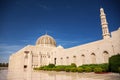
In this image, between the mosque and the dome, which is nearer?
the mosque

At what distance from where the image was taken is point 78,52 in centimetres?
2502

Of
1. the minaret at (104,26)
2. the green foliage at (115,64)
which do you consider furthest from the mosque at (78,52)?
the green foliage at (115,64)

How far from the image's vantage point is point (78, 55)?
25.0 meters

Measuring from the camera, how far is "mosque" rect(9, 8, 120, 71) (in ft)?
58.7

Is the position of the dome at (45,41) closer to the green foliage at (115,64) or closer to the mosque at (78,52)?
the mosque at (78,52)

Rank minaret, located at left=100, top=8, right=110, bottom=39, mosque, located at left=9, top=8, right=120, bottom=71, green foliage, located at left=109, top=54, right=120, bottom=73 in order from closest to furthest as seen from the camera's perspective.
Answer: green foliage, located at left=109, top=54, right=120, bottom=73, mosque, located at left=9, top=8, right=120, bottom=71, minaret, located at left=100, top=8, right=110, bottom=39

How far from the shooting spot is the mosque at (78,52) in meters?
17.9

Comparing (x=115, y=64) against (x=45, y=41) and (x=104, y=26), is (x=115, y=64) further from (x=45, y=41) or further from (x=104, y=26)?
(x=45, y=41)

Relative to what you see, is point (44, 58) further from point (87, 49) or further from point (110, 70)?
point (110, 70)

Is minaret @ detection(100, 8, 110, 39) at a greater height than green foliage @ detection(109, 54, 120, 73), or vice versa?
minaret @ detection(100, 8, 110, 39)

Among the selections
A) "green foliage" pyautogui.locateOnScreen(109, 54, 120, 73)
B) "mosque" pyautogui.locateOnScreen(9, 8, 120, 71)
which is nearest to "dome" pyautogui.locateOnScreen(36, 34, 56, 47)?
"mosque" pyautogui.locateOnScreen(9, 8, 120, 71)

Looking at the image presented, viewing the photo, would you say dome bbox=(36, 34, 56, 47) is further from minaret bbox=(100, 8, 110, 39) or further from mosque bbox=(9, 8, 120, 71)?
minaret bbox=(100, 8, 110, 39)

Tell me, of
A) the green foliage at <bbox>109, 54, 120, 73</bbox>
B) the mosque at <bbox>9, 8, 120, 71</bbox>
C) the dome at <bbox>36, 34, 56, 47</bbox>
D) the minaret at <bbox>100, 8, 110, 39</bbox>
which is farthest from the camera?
the dome at <bbox>36, 34, 56, 47</bbox>

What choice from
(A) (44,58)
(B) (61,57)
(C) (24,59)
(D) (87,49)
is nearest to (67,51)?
(B) (61,57)
